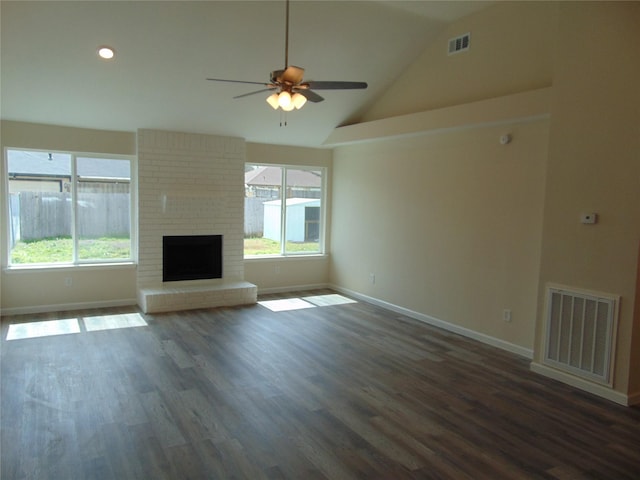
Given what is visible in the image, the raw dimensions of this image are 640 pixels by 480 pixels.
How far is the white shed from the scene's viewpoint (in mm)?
7625

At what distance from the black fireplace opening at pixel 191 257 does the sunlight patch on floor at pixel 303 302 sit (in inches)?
37.7

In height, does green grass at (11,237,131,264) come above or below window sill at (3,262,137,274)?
above

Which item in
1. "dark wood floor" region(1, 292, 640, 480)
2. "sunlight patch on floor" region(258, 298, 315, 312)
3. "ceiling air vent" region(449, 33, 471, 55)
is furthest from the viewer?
"sunlight patch on floor" region(258, 298, 315, 312)

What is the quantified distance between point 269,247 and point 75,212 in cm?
294

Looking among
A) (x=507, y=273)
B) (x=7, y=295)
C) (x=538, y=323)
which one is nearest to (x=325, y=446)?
(x=538, y=323)

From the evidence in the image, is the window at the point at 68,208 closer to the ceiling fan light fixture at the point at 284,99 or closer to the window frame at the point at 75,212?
the window frame at the point at 75,212

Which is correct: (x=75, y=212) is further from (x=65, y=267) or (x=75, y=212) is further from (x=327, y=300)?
(x=327, y=300)

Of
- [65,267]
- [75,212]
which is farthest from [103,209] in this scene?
[65,267]

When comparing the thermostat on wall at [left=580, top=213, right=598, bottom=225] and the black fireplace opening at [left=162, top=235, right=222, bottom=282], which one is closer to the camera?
the thermostat on wall at [left=580, top=213, right=598, bottom=225]

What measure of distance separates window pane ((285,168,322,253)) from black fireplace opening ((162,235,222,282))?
4.50 feet

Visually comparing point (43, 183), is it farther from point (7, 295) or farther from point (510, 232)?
point (510, 232)

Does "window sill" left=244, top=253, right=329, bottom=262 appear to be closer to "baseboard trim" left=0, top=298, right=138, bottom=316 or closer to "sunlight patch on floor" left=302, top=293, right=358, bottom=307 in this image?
"sunlight patch on floor" left=302, top=293, right=358, bottom=307

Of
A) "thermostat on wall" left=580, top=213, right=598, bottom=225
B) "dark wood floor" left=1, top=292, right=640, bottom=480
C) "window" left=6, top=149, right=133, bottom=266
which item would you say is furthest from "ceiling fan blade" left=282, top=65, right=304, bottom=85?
"window" left=6, top=149, right=133, bottom=266

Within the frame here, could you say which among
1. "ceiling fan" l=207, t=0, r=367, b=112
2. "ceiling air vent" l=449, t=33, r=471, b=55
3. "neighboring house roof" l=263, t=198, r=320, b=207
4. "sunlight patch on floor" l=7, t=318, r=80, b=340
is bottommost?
"sunlight patch on floor" l=7, t=318, r=80, b=340
